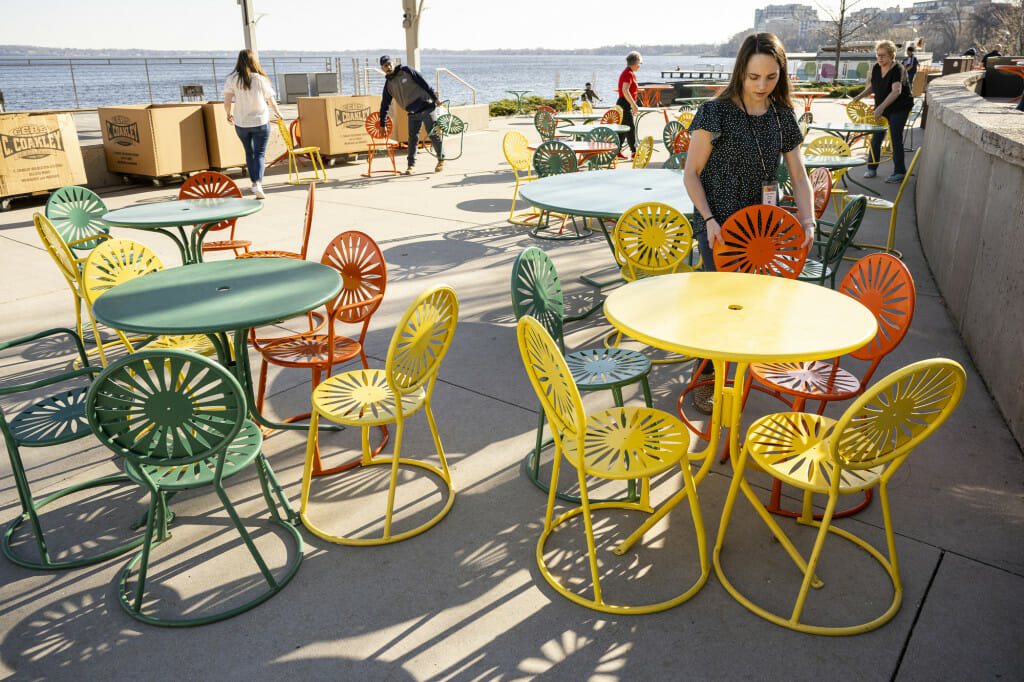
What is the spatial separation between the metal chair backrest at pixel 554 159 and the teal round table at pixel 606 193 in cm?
83

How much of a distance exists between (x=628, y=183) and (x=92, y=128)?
15.4m

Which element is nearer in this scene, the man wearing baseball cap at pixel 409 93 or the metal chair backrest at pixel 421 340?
the metal chair backrest at pixel 421 340

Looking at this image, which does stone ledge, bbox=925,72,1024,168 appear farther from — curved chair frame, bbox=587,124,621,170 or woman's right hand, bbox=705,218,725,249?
curved chair frame, bbox=587,124,621,170

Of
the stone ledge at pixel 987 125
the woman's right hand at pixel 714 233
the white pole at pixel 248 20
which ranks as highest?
the white pole at pixel 248 20

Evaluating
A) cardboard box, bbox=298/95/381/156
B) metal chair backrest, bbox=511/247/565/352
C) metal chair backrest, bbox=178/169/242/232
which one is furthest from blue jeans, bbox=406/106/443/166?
metal chair backrest, bbox=511/247/565/352

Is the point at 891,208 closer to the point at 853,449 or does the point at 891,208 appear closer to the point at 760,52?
the point at 760,52

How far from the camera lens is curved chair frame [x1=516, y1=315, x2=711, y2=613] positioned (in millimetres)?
2294

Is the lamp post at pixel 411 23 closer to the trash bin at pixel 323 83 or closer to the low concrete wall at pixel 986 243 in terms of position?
the trash bin at pixel 323 83

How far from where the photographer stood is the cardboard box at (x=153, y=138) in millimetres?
10195

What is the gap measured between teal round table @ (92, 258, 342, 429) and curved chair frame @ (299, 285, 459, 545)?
1.36 ft

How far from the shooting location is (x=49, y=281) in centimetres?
637

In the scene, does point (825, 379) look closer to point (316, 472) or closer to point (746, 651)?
point (746, 651)

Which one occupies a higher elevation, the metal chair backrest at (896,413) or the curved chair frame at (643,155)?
the curved chair frame at (643,155)

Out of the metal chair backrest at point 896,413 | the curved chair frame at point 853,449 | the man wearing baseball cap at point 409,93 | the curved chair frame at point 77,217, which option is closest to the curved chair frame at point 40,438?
the curved chair frame at point 77,217
